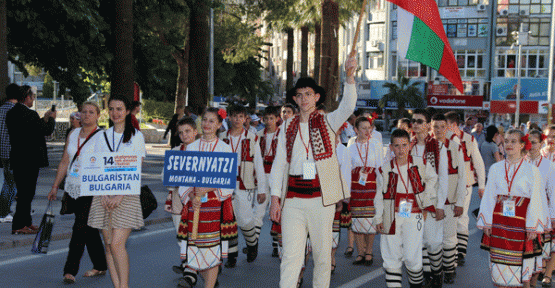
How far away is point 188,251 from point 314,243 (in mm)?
1389

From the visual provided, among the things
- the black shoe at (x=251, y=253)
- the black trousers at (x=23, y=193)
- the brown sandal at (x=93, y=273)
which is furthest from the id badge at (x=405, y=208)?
the black trousers at (x=23, y=193)

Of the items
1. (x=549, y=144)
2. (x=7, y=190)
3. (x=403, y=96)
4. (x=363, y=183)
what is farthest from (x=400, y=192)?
(x=403, y=96)

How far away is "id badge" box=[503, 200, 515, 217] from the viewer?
6.40m

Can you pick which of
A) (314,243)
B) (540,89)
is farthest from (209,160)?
(540,89)

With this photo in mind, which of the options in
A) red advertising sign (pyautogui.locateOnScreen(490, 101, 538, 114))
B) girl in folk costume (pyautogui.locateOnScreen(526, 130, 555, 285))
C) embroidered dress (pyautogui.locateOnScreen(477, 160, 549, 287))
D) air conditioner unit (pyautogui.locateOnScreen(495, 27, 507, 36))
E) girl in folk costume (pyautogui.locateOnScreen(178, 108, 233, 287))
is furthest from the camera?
air conditioner unit (pyautogui.locateOnScreen(495, 27, 507, 36))

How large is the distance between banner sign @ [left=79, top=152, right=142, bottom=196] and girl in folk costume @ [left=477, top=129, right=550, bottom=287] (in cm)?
327

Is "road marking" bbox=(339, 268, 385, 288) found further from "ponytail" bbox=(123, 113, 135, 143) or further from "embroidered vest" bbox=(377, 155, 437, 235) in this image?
"ponytail" bbox=(123, 113, 135, 143)

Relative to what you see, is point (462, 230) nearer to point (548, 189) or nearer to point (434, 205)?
point (548, 189)

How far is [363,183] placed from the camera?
29.7ft

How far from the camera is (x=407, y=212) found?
682 centimetres

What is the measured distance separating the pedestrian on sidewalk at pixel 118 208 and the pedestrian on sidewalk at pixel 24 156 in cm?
402

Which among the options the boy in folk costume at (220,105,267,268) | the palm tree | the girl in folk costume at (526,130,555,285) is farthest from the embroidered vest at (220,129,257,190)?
the palm tree

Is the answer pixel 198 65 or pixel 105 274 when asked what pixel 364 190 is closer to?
pixel 105 274

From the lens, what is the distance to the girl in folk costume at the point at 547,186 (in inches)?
291
